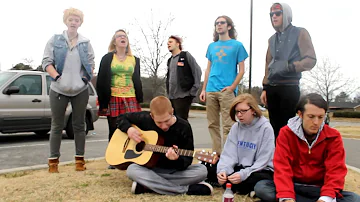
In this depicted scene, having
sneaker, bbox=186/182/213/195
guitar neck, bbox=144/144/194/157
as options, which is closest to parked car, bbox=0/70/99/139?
guitar neck, bbox=144/144/194/157

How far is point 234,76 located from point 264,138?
1418mm

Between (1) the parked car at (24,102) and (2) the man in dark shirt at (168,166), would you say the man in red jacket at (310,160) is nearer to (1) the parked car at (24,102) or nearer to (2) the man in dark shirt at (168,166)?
(2) the man in dark shirt at (168,166)

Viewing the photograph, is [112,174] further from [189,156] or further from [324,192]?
[324,192]

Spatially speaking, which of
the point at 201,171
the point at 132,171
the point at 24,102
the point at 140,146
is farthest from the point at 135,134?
the point at 24,102

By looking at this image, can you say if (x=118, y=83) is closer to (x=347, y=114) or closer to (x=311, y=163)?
(x=311, y=163)

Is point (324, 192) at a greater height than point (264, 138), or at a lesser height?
lesser

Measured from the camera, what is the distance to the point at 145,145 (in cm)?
363

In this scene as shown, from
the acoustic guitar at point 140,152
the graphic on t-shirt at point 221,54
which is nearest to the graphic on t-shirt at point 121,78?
the acoustic guitar at point 140,152

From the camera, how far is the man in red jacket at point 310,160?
2.81 meters

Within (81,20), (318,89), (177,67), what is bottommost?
(318,89)

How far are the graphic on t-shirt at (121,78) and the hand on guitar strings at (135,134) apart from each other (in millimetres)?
967

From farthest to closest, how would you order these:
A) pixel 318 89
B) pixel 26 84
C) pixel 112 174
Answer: pixel 318 89, pixel 26 84, pixel 112 174

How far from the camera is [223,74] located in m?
4.67

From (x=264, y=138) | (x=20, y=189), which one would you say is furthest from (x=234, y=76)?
(x=20, y=189)
